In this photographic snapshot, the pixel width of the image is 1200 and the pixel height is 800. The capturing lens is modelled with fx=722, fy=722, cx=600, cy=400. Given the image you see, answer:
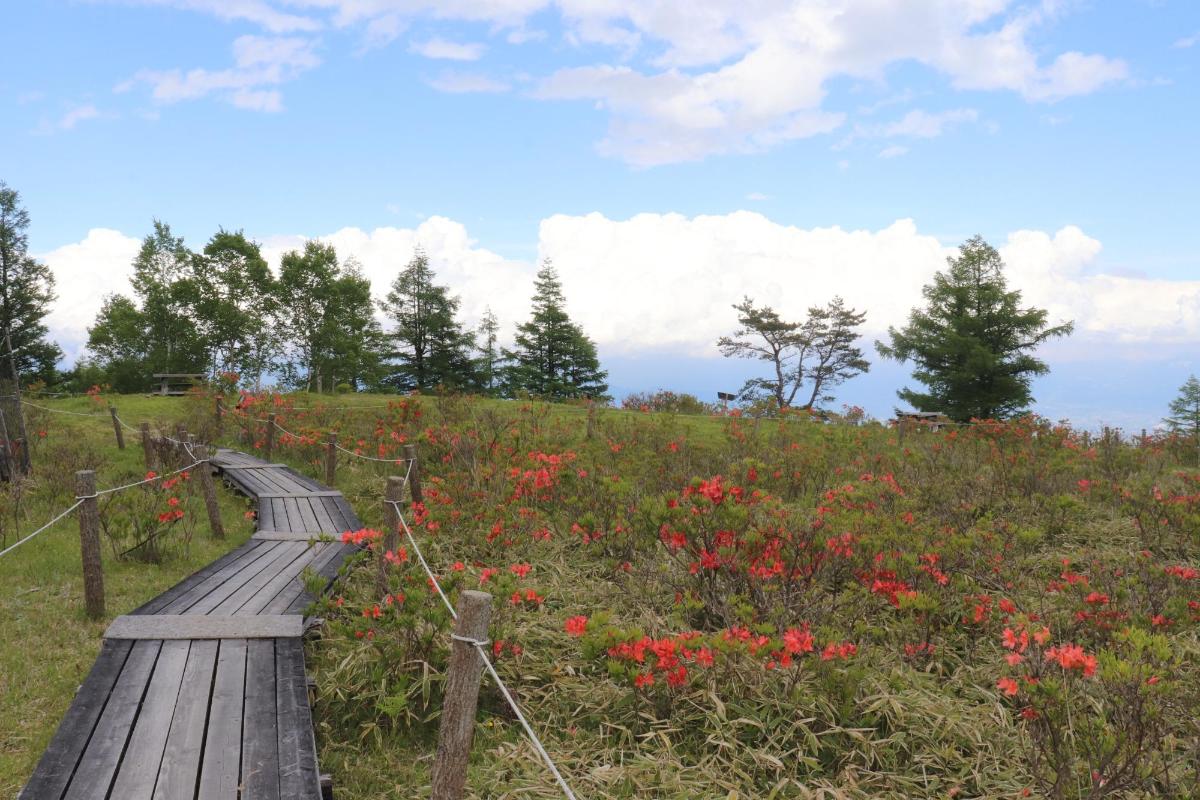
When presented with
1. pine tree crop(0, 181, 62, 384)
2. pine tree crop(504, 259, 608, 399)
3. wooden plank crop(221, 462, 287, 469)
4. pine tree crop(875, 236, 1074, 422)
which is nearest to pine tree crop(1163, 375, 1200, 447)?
pine tree crop(875, 236, 1074, 422)

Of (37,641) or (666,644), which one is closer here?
(666,644)

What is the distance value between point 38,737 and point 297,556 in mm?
2923

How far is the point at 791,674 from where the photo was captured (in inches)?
169

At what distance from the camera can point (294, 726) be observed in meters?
3.77

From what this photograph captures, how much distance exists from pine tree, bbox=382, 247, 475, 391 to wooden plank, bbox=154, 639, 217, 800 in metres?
29.4

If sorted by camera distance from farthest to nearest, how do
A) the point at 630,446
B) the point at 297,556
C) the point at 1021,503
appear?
1. the point at 630,446
2. the point at 1021,503
3. the point at 297,556

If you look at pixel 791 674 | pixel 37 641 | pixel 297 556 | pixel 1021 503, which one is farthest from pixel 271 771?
pixel 1021 503

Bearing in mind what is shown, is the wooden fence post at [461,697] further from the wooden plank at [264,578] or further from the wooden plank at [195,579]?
the wooden plank at [195,579]

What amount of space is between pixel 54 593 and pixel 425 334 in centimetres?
2855

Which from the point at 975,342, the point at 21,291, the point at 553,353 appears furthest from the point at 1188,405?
the point at 21,291

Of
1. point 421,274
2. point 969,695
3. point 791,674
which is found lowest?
point 969,695

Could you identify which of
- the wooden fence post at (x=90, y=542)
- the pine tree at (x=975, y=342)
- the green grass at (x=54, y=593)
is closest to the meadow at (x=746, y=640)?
the green grass at (x=54, y=593)

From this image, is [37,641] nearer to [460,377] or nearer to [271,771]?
[271,771]

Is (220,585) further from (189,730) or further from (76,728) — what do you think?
(189,730)
